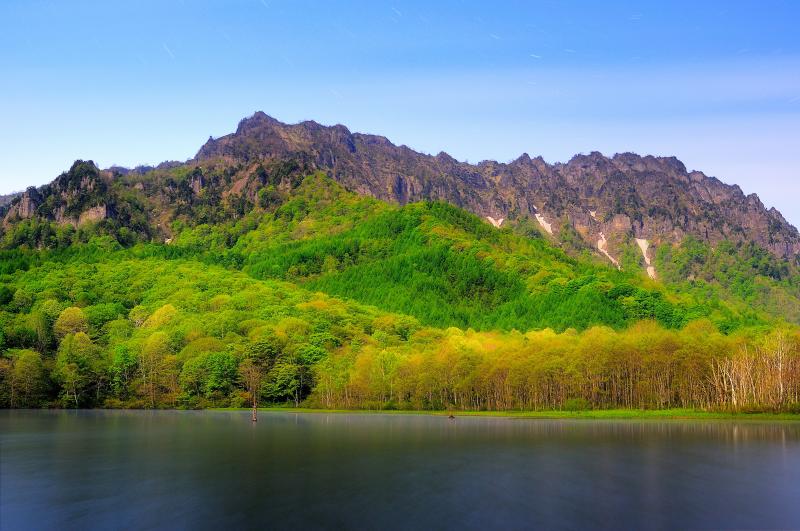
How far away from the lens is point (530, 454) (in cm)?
7550

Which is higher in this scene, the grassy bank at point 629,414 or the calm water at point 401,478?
the calm water at point 401,478

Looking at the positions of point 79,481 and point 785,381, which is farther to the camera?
point 785,381

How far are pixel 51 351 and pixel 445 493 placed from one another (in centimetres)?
16838

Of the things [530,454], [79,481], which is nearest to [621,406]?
[530,454]

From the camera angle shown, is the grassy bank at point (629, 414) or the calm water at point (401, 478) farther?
the grassy bank at point (629, 414)

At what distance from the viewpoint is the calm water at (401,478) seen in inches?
1842

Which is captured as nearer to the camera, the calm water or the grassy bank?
the calm water

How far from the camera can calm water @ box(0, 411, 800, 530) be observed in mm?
46781

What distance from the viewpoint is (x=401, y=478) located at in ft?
199

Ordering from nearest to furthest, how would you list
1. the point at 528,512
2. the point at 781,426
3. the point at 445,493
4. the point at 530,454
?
the point at 528,512 < the point at 445,493 < the point at 530,454 < the point at 781,426

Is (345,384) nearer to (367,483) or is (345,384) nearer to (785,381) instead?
(785,381)

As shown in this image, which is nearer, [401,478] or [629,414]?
[401,478]

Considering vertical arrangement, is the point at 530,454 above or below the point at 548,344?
below

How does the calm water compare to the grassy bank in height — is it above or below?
above
